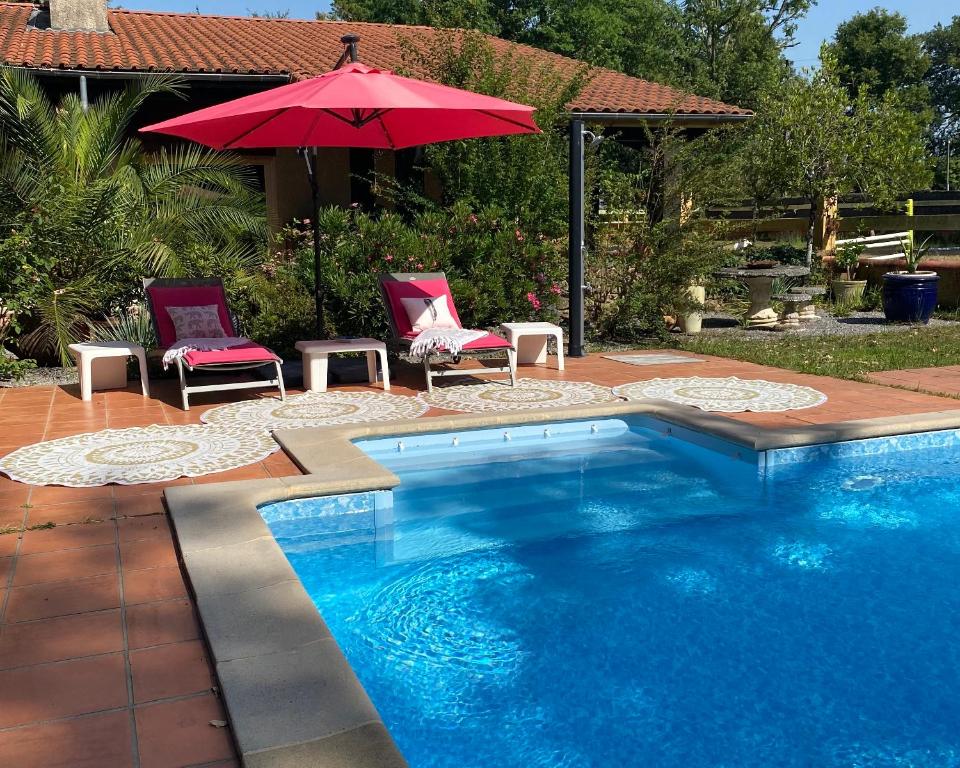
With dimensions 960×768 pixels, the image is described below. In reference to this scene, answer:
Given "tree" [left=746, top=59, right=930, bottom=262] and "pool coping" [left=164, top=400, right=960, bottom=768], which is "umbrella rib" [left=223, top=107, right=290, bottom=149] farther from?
"tree" [left=746, top=59, right=930, bottom=262]

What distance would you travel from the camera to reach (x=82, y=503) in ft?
16.2

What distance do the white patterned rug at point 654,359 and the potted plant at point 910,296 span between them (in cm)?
452

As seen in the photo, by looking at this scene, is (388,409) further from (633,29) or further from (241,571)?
(633,29)

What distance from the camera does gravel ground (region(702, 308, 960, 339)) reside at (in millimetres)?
12289

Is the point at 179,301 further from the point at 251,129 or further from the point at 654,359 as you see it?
the point at 654,359

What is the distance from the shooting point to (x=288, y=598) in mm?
3527

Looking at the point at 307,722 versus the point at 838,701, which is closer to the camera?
the point at 307,722

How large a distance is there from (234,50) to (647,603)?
14.4m

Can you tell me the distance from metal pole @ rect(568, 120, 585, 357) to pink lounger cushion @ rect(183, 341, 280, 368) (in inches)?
151

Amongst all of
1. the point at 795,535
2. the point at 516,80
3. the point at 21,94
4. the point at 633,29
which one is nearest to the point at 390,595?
the point at 795,535

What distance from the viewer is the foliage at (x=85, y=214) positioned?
8969 millimetres

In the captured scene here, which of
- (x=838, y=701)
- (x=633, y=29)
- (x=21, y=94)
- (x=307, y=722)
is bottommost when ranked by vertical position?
(x=838, y=701)

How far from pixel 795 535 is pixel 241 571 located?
3104mm

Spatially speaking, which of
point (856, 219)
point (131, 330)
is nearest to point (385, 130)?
point (131, 330)
